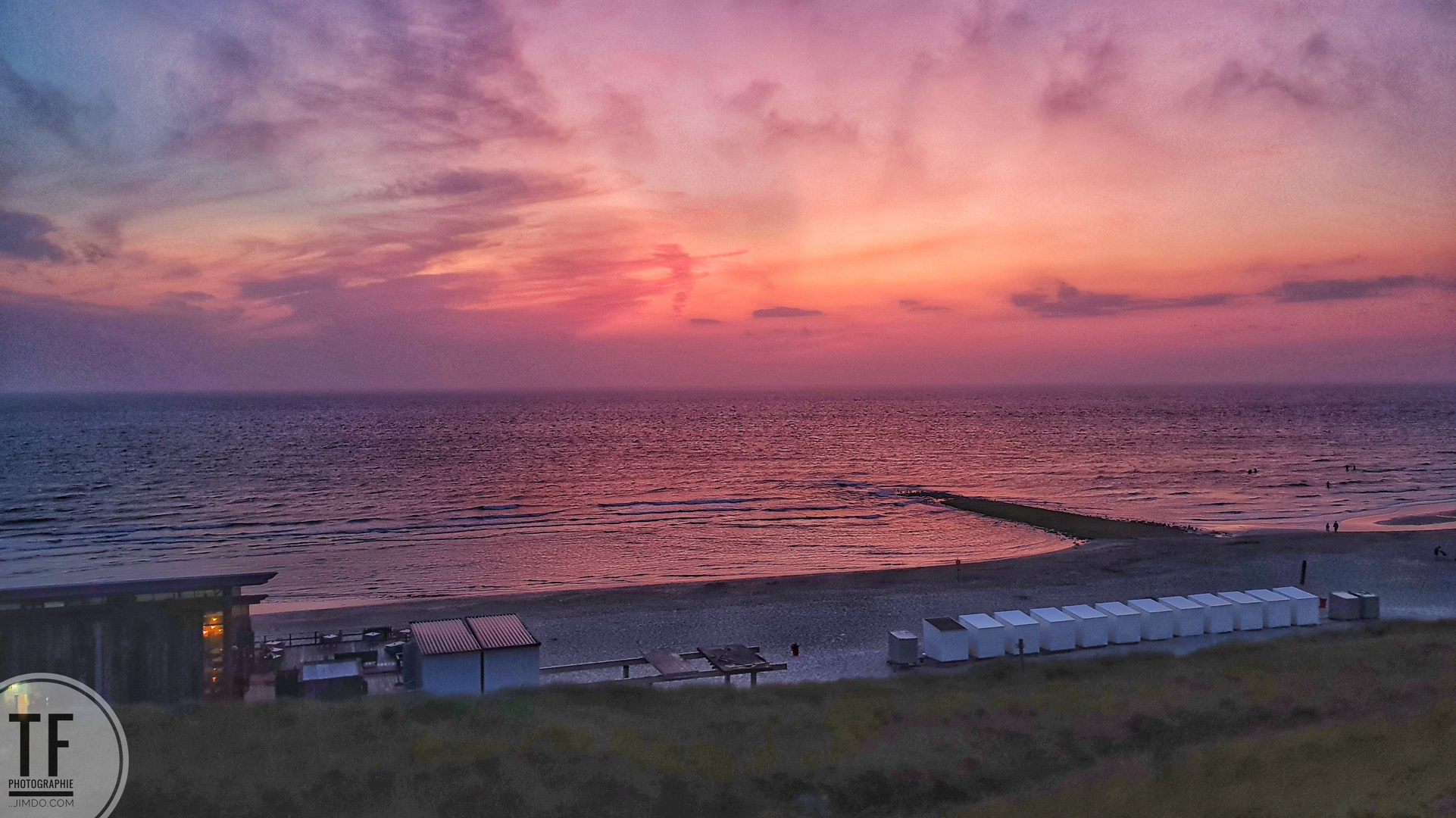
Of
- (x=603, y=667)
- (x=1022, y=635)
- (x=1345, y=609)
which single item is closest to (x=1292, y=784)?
(x=1022, y=635)

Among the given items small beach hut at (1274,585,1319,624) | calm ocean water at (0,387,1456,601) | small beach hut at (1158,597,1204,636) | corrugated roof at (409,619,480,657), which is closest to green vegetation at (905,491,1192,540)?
calm ocean water at (0,387,1456,601)

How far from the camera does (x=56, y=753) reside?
509 inches

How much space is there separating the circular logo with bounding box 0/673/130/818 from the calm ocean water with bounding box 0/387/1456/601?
73.6ft

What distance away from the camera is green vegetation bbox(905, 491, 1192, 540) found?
161 feet

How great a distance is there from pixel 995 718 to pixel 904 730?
198 centimetres

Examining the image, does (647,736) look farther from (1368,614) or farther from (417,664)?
(1368,614)

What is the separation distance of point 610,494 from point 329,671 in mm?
52051

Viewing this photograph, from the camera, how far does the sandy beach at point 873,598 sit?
26172mm

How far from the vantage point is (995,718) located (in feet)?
55.5

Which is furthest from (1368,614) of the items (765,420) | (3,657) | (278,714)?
(765,420)

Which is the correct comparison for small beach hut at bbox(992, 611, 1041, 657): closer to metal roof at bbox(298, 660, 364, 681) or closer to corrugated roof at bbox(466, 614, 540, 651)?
corrugated roof at bbox(466, 614, 540, 651)

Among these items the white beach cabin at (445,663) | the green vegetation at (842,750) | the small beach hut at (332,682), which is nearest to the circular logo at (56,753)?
the green vegetation at (842,750)

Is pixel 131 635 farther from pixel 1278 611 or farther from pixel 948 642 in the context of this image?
pixel 1278 611

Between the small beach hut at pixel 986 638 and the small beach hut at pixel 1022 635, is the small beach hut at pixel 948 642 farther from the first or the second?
the small beach hut at pixel 1022 635
